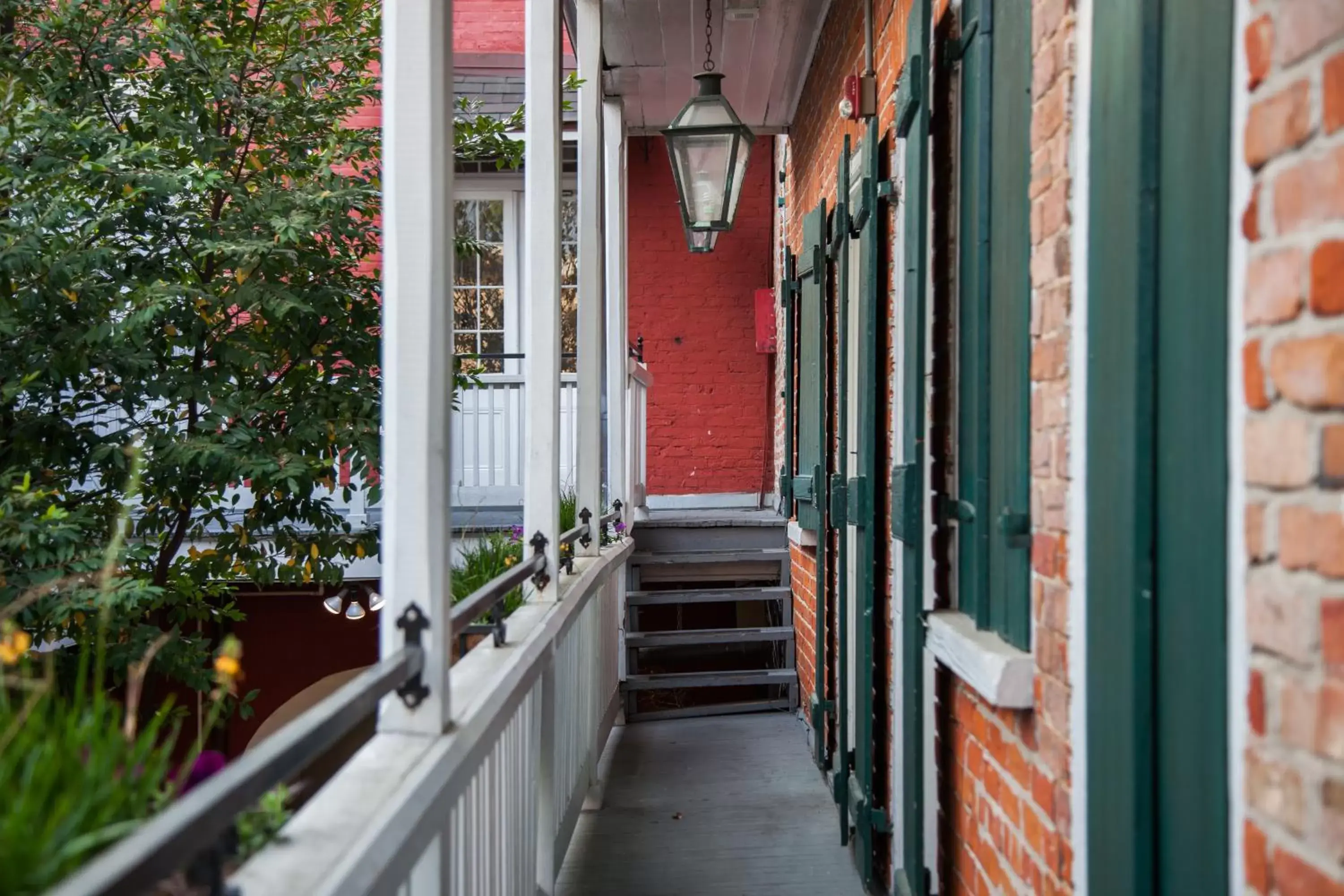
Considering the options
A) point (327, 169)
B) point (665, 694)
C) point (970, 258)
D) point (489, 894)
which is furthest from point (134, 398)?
point (665, 694)

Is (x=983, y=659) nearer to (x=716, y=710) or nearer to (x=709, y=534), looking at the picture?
(x=716, y=710)

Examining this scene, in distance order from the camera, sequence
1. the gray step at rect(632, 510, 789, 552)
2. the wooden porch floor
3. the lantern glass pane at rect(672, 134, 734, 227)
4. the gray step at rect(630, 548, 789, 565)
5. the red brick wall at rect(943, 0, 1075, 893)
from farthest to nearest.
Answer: the gray step at rect(632, 510, 789, 552), the gray step at rect(630, 548, 789, 565), the lantern glass pane at rect(672, 134, 734, 227), the wooden porch floor, the red brick wall at rect(943, 0, 1075, 893)

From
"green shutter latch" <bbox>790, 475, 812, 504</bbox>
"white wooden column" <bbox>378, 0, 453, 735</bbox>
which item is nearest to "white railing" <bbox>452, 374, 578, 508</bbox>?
"green shutter latch" <bbox>790, 475, 812, 504</bbox>

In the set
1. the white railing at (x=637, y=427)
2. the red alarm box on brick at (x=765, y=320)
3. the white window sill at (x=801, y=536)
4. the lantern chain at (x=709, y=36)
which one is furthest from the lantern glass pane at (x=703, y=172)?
the red alarm box on brick at (x=765, y=320)

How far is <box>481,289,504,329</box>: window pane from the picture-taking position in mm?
8820

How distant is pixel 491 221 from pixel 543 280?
5598 millimetres

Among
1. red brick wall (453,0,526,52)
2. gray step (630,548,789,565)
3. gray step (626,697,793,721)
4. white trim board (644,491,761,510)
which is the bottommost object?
gray step (626,697,793,721)

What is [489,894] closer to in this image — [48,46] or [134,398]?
[134,398]

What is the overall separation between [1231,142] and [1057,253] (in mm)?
632

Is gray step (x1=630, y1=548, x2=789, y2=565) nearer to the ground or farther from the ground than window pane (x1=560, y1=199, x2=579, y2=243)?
nearer to the ground

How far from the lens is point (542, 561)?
3092mm

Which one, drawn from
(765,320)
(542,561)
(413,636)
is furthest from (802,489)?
(413,636)

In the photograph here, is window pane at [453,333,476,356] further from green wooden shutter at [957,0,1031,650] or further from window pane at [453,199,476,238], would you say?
green wooden shutter at [957,0,1031,650]

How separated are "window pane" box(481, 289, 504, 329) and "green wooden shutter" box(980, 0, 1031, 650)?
6.89 m
